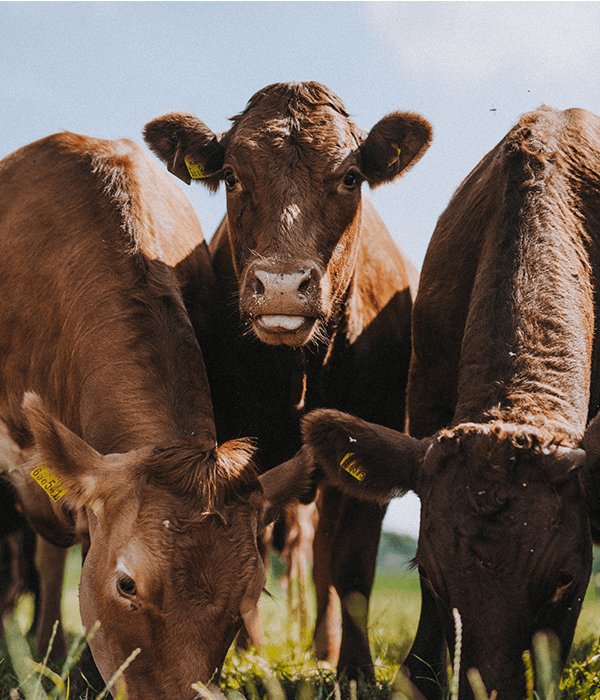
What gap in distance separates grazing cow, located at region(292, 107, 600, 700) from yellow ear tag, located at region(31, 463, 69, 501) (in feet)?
3.51

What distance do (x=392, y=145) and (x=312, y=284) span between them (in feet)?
4.40

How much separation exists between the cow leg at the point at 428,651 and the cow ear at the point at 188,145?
2.70 m

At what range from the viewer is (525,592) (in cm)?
330

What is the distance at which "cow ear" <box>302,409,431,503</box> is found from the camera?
3.86 metres

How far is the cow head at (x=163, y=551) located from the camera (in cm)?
324

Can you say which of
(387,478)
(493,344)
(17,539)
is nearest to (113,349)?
(387,478)

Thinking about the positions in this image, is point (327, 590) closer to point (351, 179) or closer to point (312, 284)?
point (312, 284)

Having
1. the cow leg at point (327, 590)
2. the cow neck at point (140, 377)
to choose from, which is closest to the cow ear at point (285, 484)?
the cow neck at point (140, 377)

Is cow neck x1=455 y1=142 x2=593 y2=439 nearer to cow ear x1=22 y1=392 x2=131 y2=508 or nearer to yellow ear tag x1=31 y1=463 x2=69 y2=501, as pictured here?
cow ear x1=22 y1=392 x2=131 y2=508

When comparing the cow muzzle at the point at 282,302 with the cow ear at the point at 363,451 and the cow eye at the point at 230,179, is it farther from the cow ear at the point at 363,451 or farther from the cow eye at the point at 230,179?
the cow eye at the point at 230,179

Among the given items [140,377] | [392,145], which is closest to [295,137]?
[392,145]

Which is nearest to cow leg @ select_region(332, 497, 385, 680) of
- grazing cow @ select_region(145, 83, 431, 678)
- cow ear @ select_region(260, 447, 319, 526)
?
grazing cow @ select_region(145, 83, 431, 678)

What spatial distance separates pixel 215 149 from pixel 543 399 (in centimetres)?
256

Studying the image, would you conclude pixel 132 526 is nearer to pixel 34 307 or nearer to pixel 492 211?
pixel 34 307
